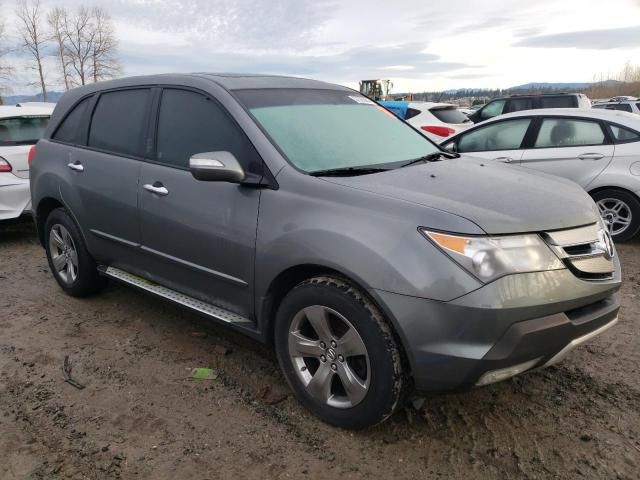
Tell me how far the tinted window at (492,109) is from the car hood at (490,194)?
12147 millimetres

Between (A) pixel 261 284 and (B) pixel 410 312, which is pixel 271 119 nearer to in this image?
(A) pixel 261 284

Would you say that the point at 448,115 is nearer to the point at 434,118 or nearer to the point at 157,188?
the point at 434,118

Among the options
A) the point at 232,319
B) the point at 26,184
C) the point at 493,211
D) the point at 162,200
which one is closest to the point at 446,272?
the point at 493,211

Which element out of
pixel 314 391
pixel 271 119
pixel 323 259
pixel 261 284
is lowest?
pixel 314 391

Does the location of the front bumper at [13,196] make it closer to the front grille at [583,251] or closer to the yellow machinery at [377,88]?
the front grille at [583,251]

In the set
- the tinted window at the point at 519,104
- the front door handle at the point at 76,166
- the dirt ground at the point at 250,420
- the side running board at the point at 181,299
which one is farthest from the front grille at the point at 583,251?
the tinted window at the point at 519,104

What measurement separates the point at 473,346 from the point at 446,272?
1.09 ft

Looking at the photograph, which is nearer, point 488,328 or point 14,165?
point 488,328

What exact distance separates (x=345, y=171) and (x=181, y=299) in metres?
1.35

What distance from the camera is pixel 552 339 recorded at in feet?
7.88

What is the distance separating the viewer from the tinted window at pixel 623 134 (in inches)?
236

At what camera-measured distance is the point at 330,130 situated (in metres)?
3.34

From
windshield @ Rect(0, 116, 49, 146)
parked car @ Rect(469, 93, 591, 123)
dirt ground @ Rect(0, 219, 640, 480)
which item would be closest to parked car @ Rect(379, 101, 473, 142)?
parked car @ Rect(469, 93, 591, 123)

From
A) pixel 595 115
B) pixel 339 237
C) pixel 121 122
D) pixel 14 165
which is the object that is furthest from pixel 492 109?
pixel 339 237
